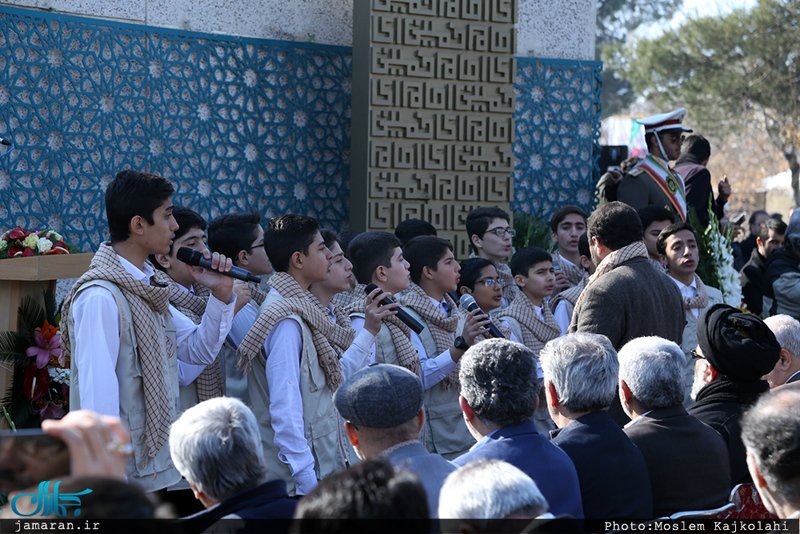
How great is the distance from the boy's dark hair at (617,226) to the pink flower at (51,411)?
292 centimetres

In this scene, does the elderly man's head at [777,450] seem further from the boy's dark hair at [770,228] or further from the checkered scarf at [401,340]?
the boy's dark hair at [770,228]

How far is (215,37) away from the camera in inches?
283

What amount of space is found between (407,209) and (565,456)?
15.2 feet

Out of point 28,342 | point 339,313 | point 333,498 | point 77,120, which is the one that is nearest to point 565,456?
point 333,498

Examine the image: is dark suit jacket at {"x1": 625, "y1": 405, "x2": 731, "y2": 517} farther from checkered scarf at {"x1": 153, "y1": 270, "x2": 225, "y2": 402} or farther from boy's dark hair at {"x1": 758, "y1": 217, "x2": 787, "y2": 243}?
boy's dark hair at {"x1": 758, "y1": 217, "x2": 787, "y2": 243}

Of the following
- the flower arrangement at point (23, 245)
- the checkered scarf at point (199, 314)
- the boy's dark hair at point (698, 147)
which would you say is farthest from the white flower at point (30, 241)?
the boy's dark hair at point (698, 147)

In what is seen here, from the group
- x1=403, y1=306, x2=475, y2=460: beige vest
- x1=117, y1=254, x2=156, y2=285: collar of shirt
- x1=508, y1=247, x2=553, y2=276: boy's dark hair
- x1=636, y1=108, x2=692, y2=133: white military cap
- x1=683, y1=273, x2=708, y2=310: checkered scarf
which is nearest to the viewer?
x1=117, y1=254, x2=156, y2=285: collar of shirt

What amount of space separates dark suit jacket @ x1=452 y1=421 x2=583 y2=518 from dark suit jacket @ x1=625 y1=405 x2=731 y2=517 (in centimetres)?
51

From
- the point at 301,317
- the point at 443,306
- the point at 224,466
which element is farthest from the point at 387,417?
the point at 443,306

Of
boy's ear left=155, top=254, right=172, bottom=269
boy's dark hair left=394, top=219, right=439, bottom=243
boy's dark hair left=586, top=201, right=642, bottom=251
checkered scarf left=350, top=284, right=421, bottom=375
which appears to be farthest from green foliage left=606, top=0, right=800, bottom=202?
boy's ear left=155, top=254, right=172, bottom=269

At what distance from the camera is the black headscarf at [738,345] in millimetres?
3609

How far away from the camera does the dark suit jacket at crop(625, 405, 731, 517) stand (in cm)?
316

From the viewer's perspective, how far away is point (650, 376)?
10.8ft

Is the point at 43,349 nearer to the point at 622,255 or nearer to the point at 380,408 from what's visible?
the point at 380,408
